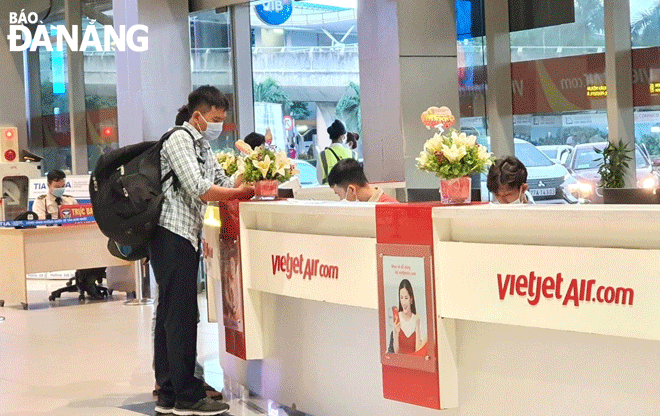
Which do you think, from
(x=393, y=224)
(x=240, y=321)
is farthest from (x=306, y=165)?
(x=393, y=224)

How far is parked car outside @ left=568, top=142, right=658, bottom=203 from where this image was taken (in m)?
10.4

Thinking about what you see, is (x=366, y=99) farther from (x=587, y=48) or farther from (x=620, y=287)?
(x=620, y=287)

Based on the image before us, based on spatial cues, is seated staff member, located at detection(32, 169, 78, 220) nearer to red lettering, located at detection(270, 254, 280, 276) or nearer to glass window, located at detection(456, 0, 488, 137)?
glass window, located at detection(456, 0, 488, 137)

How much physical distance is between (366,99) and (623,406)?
770 centimetres

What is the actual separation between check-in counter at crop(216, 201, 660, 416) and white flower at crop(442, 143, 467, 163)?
9.5 inches

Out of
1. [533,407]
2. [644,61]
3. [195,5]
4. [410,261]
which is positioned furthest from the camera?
[195,5]

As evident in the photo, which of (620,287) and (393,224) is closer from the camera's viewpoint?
(620,287)

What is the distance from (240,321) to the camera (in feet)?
16.7

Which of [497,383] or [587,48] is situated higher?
[587,48]

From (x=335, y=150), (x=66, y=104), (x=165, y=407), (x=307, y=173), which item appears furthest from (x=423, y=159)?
(x=66, y=104)

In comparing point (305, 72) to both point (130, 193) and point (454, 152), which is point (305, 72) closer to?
point (130, 193)

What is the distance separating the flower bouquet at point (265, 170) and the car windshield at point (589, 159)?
611 centimetres

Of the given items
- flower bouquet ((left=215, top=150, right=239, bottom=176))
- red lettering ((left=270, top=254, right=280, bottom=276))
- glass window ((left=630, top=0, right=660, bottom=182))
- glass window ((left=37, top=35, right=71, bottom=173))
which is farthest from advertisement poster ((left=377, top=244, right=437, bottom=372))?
glass window ((left=37, top=35, right=71, bottom=173))

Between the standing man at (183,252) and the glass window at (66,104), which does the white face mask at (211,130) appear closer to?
the standing man at (183,252)
